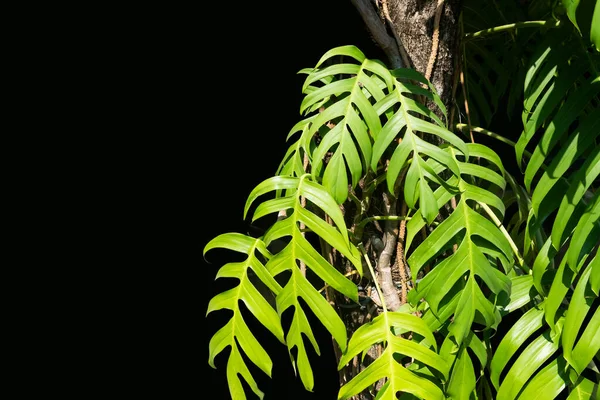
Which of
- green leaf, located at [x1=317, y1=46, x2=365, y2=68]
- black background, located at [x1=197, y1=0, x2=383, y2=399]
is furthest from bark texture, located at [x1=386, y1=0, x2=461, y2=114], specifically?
black background, located at [x1=197, y1=0, x2=383, y2=399]

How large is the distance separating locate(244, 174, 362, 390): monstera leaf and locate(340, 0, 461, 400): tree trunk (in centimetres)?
26

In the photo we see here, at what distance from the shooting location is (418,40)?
4.51 feet

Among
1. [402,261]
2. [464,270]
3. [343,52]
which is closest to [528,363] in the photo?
[464,270]

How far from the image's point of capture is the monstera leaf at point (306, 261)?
1127 millimetres

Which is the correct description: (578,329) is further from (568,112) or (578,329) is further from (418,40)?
(418,40)

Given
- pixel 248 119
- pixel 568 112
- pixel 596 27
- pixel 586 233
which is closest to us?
pixel 596 27

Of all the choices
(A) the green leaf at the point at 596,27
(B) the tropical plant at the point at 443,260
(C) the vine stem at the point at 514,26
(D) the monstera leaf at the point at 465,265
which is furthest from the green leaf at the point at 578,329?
(C) the vine stem at the point at 514,26

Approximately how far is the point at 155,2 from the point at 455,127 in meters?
1.54

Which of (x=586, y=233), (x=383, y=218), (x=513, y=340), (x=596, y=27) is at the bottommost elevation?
(x=513, y=340)

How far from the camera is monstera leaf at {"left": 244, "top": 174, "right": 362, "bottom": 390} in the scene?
1.13 metres

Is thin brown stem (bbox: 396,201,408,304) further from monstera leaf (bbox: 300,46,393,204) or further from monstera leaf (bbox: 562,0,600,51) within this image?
monstera leaf (bbox: 562,0,600,51)

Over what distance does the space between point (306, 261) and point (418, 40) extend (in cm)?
49

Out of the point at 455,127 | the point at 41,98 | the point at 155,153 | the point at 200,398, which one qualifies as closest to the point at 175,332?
the point at 200,398

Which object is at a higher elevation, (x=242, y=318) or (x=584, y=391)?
(x=242, y=318)
